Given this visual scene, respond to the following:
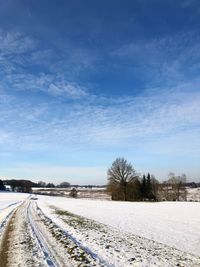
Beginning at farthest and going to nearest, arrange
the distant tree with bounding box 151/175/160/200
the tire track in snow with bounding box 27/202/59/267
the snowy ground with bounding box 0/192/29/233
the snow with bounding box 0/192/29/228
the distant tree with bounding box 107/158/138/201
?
the distant tree with bounding box 151/175/160/200 → the distant tree with bounding box 107/158/138/201 → the snow with bounding box 0/192/29/228 → the snowy ground with bounding box 0/192/29/233 → the tire track in snow with bounding box 27/202/59/267

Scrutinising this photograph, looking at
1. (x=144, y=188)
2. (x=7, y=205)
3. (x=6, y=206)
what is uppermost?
(x=144, y=188)

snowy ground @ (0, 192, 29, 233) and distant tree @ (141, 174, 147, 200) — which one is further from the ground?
distant tree @ (141, 174, 147, 200)

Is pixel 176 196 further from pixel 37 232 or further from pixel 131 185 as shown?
pixel 37 232

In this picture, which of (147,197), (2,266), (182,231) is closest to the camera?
(2,266)

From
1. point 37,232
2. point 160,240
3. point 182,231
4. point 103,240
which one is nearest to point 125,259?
point 103,240

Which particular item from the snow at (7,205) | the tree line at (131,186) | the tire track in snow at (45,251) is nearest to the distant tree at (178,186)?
the tree line at (131,186)

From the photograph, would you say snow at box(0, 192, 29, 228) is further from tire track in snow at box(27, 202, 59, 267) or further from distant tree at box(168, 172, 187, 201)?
distant tree at box(168, 172, 187, 201)

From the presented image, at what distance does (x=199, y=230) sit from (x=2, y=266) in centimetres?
1261

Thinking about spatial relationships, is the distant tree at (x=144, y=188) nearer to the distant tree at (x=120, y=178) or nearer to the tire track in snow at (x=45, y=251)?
the distant tree at (x=120, y=178)

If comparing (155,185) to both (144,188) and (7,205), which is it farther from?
(7,205)

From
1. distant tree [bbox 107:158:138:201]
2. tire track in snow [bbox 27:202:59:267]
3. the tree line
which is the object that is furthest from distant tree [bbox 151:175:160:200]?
tire track in snow [bbox 27:202:59:267]

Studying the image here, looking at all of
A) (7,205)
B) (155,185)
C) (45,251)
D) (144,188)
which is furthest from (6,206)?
(155,185)

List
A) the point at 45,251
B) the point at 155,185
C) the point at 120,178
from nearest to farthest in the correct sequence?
1. the point at 45,251
2. the point at 120,178
3. the point at 155,185

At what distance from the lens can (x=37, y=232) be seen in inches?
600
